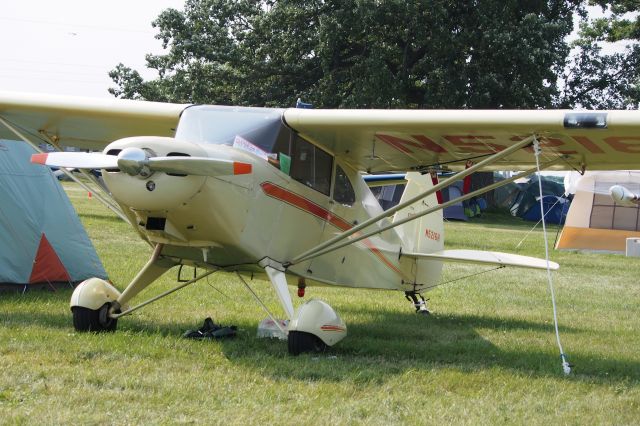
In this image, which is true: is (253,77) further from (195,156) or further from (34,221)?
(195,156)

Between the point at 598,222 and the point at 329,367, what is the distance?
1676 centimetres

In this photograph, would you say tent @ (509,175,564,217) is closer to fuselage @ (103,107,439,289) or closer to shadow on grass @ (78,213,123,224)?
shadow on grass @ (78,213,123,224)

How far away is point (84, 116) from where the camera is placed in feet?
28.9

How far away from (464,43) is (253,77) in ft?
30.3

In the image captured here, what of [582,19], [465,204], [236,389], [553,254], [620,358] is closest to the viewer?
[236,389]

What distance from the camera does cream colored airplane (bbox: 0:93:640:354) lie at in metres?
6.49

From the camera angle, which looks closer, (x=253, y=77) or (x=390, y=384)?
(x=390, y=384)

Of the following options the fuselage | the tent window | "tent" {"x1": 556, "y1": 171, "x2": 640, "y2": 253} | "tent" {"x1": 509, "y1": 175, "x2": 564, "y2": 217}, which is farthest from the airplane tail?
"tent" {"x1": 509, "y1": 175, "x2": 564, "y2": 217}

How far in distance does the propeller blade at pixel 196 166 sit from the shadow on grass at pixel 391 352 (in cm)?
152

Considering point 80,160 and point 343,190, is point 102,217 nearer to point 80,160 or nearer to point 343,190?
point 343,190

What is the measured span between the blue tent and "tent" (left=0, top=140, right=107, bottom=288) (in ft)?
87.9

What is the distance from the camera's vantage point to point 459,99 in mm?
35156

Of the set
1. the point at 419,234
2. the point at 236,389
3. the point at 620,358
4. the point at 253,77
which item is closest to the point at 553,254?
the point at 419,234

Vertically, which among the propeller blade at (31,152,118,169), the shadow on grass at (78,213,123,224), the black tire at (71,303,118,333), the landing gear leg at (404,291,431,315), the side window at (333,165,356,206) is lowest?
the shadow on grass at (78,213,123,224)
